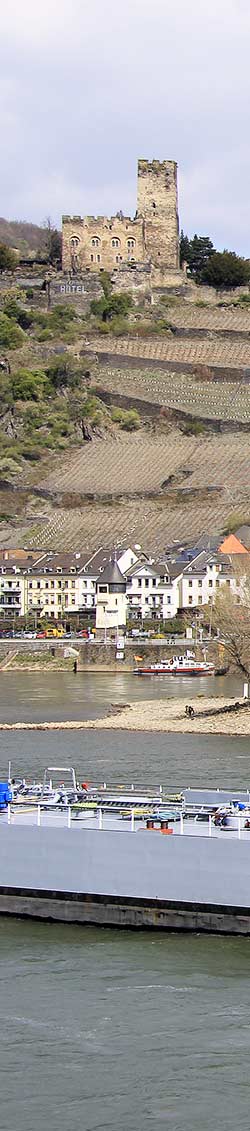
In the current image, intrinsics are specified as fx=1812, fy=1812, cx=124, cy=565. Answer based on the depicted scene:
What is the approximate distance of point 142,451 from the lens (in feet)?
311

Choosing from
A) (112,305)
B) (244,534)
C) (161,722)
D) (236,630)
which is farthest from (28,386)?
(161,722)

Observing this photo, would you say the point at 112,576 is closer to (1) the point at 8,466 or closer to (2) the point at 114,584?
(2) the point at 114,584

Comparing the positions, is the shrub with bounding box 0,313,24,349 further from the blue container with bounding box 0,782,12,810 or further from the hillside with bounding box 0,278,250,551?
the blue container with bounding box 0,782,12,810

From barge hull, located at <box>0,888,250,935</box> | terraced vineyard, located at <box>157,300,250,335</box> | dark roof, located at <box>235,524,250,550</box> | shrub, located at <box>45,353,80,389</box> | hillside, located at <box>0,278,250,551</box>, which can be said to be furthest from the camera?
terraced vineyard, located at <box>157,300,250,335</box>

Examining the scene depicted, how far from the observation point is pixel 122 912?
19.3m

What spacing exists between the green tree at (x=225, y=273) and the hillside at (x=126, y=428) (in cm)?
384

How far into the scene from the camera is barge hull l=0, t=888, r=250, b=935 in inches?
740

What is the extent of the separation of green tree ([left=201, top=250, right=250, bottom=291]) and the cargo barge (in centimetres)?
9742

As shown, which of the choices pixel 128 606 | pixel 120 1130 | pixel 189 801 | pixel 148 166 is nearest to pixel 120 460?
pixel 128 606

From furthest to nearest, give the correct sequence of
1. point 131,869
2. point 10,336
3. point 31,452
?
point 10,336
point 31,452
point 131,869

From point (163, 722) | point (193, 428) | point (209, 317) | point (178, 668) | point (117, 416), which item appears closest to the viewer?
point (163, 722)

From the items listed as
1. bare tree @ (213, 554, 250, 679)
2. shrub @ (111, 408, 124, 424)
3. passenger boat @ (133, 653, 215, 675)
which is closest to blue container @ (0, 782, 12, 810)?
bare tree @ (213, 554, 250, 679)

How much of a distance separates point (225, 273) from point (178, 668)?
57717 mm

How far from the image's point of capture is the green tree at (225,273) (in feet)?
379
